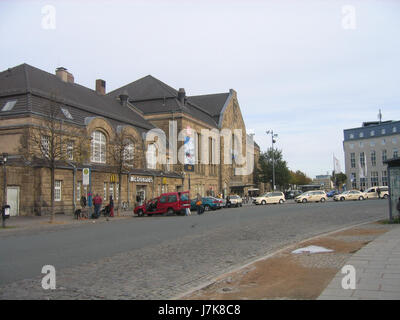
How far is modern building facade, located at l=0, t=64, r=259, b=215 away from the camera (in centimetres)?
2717

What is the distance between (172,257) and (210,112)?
217 ft

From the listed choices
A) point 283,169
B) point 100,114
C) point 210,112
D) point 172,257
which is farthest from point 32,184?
point 283,169

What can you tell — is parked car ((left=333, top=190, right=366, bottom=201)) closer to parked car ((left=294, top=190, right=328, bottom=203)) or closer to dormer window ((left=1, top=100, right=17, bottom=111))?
parked car ((left=294, top=190, right=328, bottom=203))

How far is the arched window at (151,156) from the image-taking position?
47.1 metres

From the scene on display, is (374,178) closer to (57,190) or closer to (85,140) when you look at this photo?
(57,190)

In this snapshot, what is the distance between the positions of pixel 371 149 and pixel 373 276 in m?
108

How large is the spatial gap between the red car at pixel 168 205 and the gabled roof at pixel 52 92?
10.2m

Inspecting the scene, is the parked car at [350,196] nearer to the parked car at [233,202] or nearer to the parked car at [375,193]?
the parked car at [375,193]

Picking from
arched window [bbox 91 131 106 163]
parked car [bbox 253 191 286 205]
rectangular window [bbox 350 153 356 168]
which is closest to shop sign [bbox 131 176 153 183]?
arched window [bbox 91 131 106 163]

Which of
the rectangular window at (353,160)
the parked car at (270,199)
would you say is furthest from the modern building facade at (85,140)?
the rectangular window at (353,160)

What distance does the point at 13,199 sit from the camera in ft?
90.8

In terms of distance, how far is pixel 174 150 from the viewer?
55.7 meters

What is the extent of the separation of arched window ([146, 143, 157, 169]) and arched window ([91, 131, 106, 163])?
10032mm
